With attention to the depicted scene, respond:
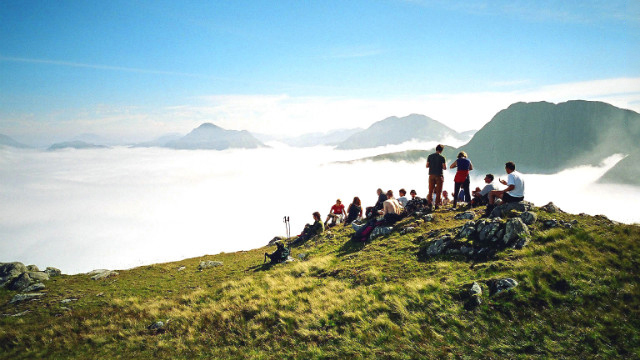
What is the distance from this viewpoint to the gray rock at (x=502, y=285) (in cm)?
918

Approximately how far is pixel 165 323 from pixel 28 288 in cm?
1408

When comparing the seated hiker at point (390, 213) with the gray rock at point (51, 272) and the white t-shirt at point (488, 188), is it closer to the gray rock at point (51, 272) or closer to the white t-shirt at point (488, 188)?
the white t-shirt at point (488, 188)

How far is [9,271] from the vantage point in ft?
67.1

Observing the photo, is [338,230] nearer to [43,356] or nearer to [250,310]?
[250,310]

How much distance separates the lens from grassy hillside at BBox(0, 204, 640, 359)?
788 centimetres

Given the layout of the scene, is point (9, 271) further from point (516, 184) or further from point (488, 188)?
point (488, 188)

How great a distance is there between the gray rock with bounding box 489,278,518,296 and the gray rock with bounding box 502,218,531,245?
3.09 metres

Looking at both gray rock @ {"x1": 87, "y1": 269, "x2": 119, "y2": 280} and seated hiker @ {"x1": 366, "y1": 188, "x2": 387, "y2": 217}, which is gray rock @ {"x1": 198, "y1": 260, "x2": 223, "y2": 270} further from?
seated hiker @ {"x1": 366, "y1": 188, "x2": 387, "y2": 217}

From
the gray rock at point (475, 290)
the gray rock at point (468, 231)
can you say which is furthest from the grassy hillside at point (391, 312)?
the gray rock at point (468, 231)

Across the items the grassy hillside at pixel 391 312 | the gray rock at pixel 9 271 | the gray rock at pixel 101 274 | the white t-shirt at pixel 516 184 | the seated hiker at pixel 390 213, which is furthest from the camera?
the gray rock at pixel 101 274

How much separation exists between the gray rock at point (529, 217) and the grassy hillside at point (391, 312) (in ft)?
1.15

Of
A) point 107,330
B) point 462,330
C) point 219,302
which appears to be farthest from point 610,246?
point 107,330

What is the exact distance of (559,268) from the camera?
9.46 m

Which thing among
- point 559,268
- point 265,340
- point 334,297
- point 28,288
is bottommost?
point 28,288
